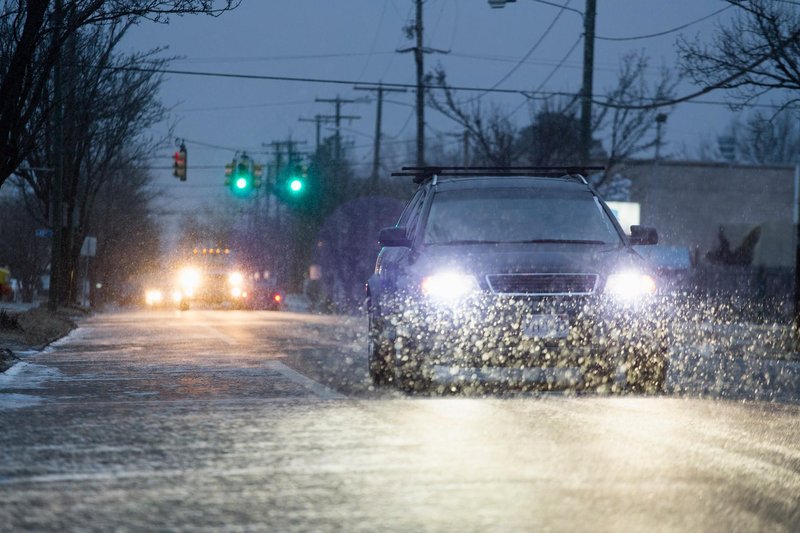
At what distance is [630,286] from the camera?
10.5 meters

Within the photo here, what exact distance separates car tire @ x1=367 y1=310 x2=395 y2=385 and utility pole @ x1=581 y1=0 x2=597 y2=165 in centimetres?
1809

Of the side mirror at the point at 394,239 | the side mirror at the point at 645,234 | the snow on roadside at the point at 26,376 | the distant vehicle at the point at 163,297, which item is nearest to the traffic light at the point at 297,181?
the distant vehicle at the point at 163,297

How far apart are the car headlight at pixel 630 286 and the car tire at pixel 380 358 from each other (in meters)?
1.94

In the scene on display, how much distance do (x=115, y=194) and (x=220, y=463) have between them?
57307mm

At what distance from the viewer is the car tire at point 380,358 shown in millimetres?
11008

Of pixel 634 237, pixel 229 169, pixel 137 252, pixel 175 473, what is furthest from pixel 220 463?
pixel 137 252

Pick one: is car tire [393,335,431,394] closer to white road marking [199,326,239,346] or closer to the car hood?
the car hood

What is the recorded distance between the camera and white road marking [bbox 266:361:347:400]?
32.4 feet

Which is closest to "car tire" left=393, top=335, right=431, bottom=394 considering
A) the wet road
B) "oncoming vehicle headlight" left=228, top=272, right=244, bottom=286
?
the wet road

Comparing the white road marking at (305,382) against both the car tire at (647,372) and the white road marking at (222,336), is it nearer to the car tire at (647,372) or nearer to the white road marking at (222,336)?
the car tire at (647,372)

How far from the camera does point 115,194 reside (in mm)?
62031

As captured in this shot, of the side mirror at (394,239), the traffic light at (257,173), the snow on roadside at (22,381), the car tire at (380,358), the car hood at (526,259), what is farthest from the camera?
the traffic light at (257,173)

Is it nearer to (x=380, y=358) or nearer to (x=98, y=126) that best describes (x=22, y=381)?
(x=380, y=358)

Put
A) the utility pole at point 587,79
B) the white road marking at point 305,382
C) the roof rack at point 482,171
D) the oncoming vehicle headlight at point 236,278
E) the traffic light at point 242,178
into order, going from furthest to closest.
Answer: the oncoming vehicle headlight at point 236,278 < the traffic light at point 242,178 < the utility pole at point 587,79 < the roof rack at point 482,171 < the white road marking at point 305,382
